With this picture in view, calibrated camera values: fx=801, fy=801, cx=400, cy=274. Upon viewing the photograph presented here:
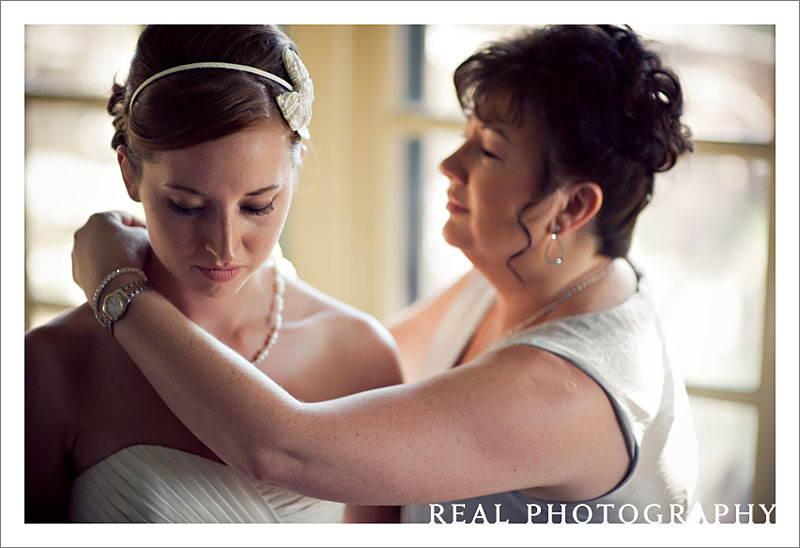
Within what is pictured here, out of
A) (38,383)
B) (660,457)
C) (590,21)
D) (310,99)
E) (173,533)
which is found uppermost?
(590,21)

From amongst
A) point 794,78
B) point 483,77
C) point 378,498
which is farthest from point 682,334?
point 378,498

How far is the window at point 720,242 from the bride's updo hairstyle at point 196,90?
0.46m

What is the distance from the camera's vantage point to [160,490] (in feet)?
3.82

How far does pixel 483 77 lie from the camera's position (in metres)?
1.25

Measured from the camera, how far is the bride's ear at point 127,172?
1.07 m

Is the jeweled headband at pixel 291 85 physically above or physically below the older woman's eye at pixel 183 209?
above

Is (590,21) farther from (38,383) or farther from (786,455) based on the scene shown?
(38,383)

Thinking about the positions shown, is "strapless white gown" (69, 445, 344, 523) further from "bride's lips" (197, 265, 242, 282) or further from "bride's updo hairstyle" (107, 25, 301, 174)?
"bride's updo hairstyle" (107, 25, 301, 174)

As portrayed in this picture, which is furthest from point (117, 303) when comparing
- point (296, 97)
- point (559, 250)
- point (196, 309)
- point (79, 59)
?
point (79, 59)

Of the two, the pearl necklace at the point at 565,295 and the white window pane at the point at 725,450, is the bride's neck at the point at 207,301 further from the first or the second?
the white window pane at the point at 725,450

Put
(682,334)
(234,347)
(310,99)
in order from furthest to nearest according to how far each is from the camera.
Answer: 1. (682,334)
2. (234,347)
3. (310,99)

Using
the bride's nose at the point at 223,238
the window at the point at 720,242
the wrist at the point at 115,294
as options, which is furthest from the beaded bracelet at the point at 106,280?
the window at the point at 720,242

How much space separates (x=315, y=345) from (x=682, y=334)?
825 millimetres

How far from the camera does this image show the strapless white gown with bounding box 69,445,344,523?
1156 mm
